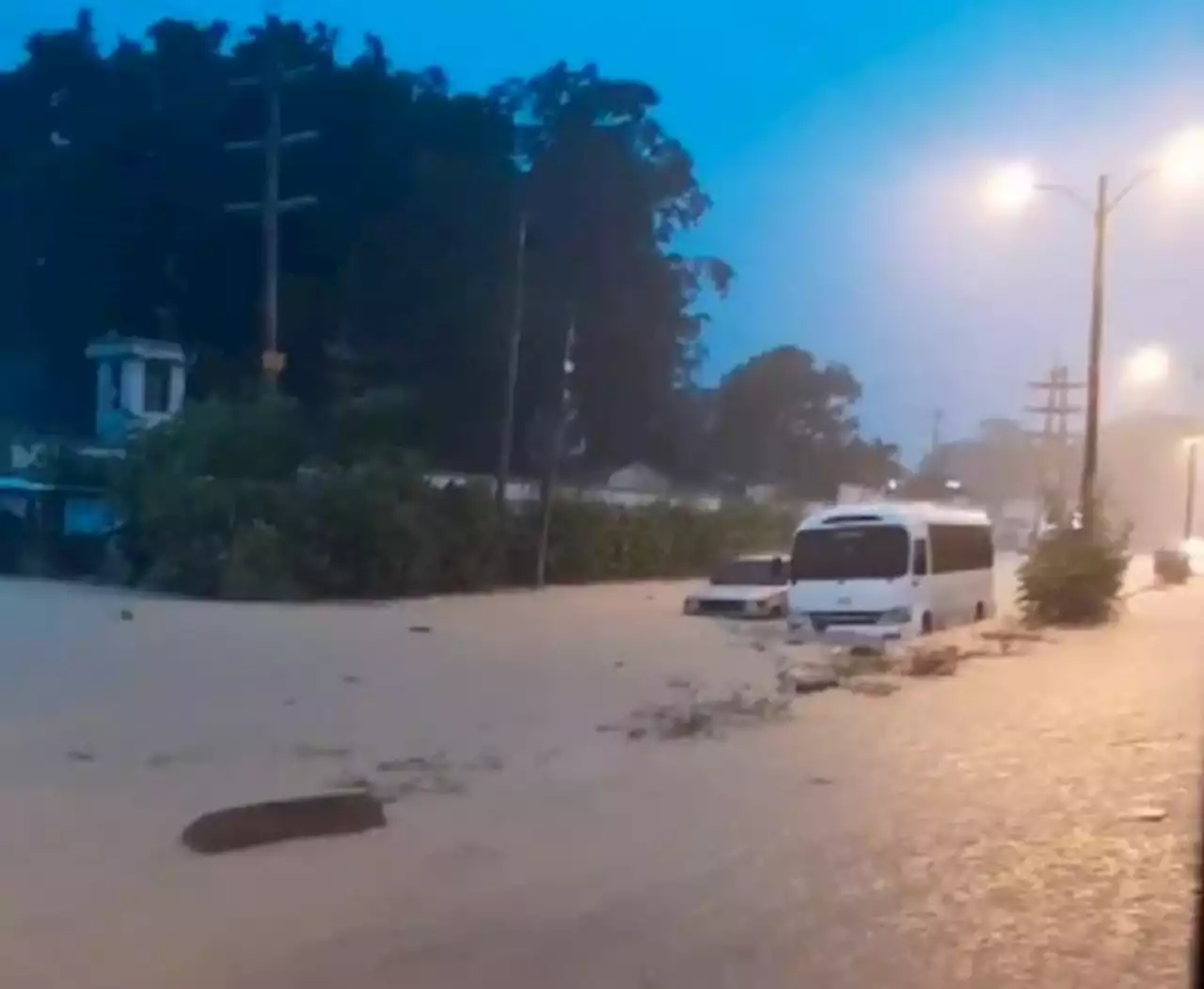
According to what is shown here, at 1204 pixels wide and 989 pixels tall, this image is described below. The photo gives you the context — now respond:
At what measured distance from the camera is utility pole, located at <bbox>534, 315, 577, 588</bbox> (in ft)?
126

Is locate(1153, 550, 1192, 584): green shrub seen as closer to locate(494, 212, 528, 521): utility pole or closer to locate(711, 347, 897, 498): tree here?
locate(711, 347, 897, 498): tree

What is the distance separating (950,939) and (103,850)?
14.4ft

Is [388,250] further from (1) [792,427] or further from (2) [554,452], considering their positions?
(1) [792,427]

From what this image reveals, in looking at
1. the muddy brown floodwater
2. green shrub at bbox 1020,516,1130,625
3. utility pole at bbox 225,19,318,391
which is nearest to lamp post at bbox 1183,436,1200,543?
green shrub at bbox 1020,516,1130,625

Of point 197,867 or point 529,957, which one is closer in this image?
point 529,957

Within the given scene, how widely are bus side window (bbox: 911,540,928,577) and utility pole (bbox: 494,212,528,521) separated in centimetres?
1167

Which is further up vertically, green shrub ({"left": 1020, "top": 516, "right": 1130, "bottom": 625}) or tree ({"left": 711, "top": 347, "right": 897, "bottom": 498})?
tree ({"left": 711, "top": 347, "right": 897, "bottom": 498})

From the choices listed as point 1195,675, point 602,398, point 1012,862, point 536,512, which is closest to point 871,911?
→ point 1012,862

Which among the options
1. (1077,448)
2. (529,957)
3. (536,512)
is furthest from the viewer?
(1077,448)

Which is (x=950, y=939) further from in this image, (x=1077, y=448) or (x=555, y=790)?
(x=1077, y=448)

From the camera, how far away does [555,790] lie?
12297 mm

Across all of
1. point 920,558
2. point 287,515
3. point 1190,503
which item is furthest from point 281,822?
point 1190,503

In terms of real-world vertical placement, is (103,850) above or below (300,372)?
below

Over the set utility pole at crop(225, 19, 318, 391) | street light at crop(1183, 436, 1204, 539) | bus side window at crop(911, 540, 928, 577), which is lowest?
bus side window at crop(911, 540, 928, 577)
